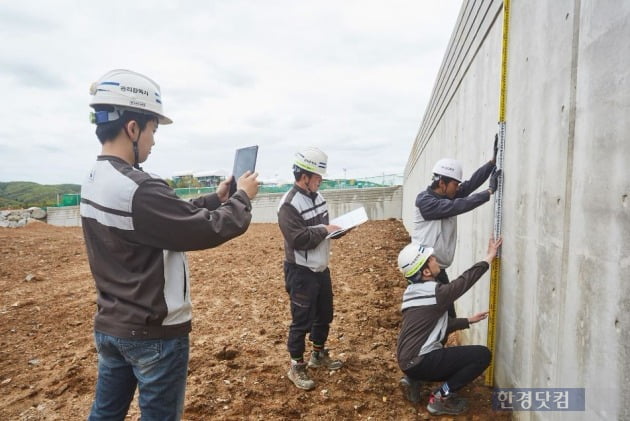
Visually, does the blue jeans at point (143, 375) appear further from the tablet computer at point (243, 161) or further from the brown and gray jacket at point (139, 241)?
the tablet computer at point (243, 161)

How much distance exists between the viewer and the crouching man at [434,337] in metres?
3.13

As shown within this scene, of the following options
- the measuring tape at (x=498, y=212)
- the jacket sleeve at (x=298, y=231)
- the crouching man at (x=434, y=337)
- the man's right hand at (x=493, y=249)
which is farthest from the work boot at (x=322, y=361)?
the man's right hand at (x=493, y=249)

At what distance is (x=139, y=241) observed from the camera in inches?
75.0

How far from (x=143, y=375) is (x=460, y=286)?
225 centimetres

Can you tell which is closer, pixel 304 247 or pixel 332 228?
pixel 304 247

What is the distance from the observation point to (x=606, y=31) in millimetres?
1740

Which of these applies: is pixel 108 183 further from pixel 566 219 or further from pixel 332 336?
pixel 332 336

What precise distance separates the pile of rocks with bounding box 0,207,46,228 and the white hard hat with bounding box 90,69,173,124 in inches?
1037

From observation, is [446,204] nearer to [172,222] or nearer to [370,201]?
[172,222]

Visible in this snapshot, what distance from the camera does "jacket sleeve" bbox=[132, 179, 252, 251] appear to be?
1862 mm

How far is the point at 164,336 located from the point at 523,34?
119 inches

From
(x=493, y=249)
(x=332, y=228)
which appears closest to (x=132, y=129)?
(x=332, y=228)

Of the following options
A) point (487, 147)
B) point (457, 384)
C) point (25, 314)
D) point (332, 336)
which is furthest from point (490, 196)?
point (25, 314)

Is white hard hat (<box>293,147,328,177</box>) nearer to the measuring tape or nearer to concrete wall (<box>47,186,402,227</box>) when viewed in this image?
the measuring tape
